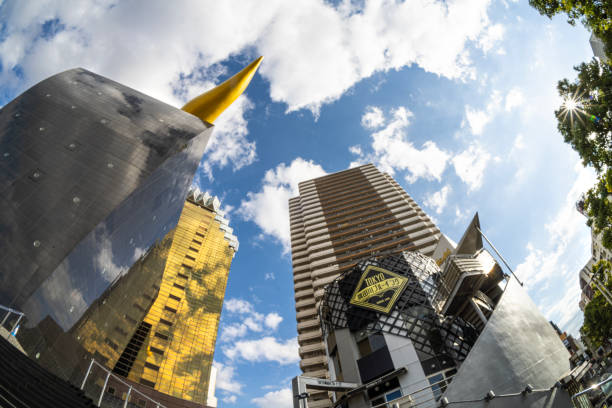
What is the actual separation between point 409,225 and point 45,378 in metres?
51.9

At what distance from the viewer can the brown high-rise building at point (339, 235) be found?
4491 cm

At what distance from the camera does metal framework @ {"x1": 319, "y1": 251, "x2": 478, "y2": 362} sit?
22531 millimetres

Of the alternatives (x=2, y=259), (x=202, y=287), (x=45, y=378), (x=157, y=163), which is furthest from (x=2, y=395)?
(x=202, y=287)

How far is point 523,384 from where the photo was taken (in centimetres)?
1527

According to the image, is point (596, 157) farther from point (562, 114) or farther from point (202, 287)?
point (202, 287)

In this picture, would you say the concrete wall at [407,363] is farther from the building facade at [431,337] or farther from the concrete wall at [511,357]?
the concrete wall at [511,357]

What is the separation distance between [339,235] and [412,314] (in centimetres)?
3245

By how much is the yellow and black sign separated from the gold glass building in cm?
1816

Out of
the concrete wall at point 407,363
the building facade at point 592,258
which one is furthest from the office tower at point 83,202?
the building facade at point 592,258

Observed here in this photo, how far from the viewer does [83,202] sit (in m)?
16.4

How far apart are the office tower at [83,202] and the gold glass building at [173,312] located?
0.30 meters

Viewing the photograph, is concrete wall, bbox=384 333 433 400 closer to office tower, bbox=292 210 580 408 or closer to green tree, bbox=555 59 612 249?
office tower, bbox=292 210 580 408

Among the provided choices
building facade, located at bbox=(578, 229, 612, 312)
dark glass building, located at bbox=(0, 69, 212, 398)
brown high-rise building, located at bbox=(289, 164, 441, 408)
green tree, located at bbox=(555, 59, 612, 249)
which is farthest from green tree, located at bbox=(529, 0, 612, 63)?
building facade, located at bbox=(578, 229, 612, 312)

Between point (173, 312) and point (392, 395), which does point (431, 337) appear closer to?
point (392, 395)
